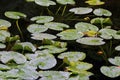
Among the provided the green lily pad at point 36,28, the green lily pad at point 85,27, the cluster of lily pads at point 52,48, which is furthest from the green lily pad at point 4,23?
the green lily pad at point 85,27

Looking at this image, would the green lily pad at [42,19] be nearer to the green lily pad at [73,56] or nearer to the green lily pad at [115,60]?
the green lily pad at [73,56]

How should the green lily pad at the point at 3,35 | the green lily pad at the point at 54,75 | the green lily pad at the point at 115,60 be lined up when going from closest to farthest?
the green lily pad at the point at 54,75
the green lily pad at the point at 115,60
the green lily pad at the point at 3,35

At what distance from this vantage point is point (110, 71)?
1296 mm

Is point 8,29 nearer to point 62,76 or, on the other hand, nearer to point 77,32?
point 77,32

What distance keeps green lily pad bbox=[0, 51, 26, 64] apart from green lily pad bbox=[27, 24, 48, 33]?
26cm

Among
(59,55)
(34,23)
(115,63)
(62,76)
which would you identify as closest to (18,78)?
(62,76)

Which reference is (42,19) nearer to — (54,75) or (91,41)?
(91,41)

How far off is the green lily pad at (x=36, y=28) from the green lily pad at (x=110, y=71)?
0.42 m

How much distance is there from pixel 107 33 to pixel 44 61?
43 cm

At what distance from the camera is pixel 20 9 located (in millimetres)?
1882

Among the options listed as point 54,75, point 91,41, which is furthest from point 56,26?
point 54,75

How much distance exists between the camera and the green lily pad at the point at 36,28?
159 centimetres

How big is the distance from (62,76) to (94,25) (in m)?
0.55

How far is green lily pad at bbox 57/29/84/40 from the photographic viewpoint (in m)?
1.54
